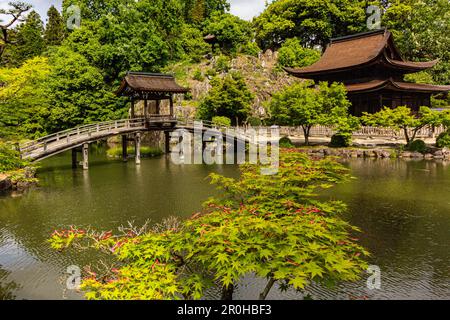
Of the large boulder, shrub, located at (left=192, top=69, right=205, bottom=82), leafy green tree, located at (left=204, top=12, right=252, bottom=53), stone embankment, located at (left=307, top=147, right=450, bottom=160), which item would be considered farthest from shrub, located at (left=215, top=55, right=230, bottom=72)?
the large boulder

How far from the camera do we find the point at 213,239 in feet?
22.7

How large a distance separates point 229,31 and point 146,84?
3085 cm

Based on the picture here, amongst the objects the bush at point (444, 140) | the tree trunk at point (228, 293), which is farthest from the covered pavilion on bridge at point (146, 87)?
the tree trunk at point (228, 293)

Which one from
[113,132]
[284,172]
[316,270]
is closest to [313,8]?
[113,132]

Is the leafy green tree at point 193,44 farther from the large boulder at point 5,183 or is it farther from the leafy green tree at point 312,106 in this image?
the large boulder at point 5,183

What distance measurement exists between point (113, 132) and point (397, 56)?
34018 millimetres

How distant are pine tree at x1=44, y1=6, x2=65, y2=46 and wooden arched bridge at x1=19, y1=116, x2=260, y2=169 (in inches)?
1437

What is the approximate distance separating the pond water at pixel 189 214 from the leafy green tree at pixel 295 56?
33525 mm

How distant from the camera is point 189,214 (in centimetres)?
1568

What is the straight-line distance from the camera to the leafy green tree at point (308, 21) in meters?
62.2

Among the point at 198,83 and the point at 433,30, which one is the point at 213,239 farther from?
the point at 433,30

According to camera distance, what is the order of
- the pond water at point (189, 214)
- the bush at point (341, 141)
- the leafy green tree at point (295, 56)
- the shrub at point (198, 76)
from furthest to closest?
the leafy green tree at point (295, 56) → the shrub at point (198, 76) → the bush at point (341, 141) → the pond water at point (189, 214)

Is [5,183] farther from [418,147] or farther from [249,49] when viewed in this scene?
[249,49]

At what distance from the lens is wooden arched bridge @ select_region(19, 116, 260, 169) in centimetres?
2508
